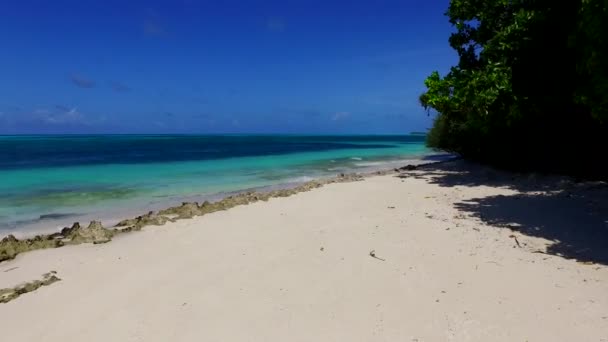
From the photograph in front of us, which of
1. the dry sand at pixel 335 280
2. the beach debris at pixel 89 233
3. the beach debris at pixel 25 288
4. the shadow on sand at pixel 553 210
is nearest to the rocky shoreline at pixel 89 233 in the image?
the beach debris at pixel 89 233

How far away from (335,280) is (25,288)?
393 cm

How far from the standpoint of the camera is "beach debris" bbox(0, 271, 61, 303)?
16.3 feet

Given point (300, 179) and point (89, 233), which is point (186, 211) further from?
point (300, 179)

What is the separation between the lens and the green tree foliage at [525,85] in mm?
11547

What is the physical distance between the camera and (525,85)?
40.2 ft

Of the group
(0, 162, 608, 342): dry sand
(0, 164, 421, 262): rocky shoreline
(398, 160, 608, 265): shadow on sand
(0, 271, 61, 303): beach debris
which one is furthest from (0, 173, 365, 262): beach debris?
(398, 160, 608, 265): shadow on sand

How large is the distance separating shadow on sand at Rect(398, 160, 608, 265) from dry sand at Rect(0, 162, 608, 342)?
0.05m

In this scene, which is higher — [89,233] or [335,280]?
[89,233]

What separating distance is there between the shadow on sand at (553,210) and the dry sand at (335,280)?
5cm

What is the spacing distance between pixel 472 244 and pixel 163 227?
18.9 feet

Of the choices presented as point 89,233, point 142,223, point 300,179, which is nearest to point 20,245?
point 89,233

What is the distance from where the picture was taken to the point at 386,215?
28.3 ft

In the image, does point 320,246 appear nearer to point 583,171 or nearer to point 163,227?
point 163,227

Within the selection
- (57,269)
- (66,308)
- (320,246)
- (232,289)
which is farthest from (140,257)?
(320,246)
